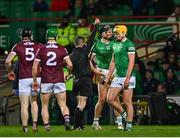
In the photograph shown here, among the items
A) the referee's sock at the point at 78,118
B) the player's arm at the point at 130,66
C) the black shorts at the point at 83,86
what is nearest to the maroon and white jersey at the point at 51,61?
the black shorts at the point at 83,86

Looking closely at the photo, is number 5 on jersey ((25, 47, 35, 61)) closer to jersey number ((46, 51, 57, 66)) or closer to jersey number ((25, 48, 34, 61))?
jersey number ((25, 48, 34, 61))

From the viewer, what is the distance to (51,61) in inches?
797

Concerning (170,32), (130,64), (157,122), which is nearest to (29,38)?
(130,64)

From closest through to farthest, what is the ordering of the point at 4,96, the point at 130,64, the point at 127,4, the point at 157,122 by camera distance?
the point at 130,64 < the point at 157,122 < the point at 4,96 < the point at 127,4

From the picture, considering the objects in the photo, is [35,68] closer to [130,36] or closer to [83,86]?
[83,86]

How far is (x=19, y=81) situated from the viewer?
68.3 ft

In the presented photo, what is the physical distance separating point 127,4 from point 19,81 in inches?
462

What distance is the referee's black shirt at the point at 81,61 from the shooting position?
839 inches

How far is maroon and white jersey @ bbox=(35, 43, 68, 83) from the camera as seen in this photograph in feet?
66.2

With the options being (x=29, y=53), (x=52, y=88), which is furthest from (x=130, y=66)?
(x=29, y=53)

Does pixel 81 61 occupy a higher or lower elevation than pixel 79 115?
higher

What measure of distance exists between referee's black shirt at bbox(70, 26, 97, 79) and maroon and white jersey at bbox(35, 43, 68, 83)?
3.32 feet

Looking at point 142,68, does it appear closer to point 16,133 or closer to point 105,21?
point 105,21

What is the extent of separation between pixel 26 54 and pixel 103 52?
205 cm
